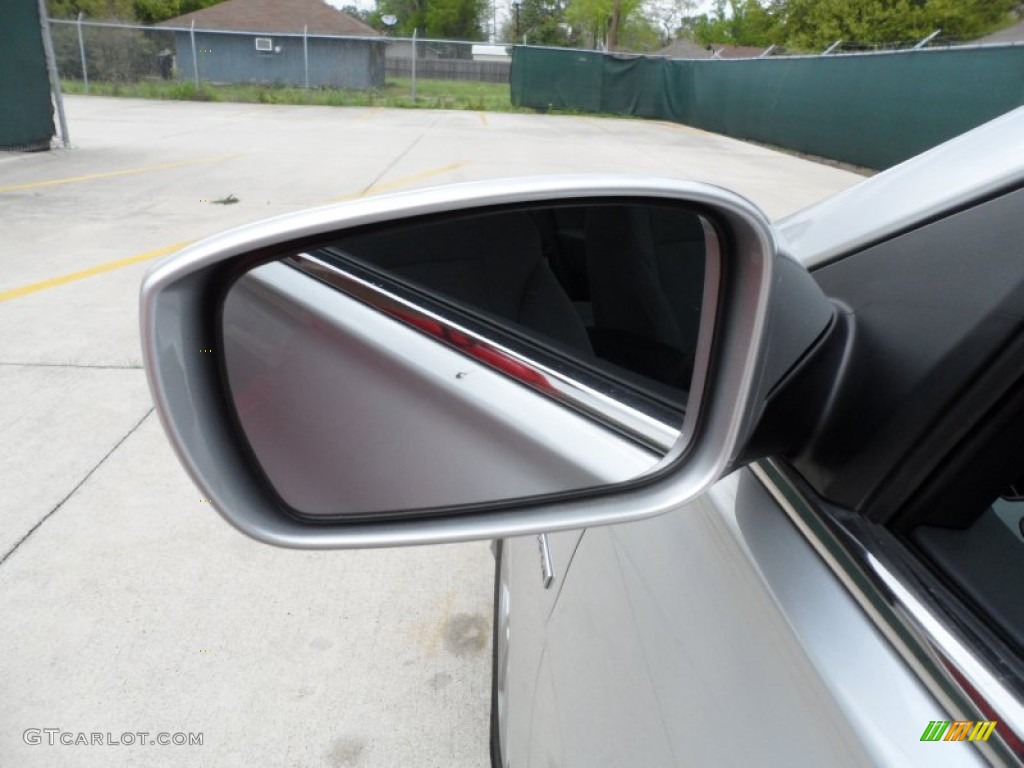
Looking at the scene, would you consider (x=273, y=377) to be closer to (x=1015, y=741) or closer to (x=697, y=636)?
(x=697, y=636)

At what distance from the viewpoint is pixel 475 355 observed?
1542 millimetres

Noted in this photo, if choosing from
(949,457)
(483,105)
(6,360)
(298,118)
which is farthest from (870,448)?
(483,105)

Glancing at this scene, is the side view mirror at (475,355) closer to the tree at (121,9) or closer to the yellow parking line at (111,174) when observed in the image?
the yellow parking line at (111,174)

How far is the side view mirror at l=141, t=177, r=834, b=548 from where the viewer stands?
89 centimetres

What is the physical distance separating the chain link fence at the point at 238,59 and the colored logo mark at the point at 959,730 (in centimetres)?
3018

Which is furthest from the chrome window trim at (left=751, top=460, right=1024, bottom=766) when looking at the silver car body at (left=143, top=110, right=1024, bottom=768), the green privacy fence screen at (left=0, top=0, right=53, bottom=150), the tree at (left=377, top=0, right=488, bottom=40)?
the tree at (left=377, top=0, right=488, bottom=40)

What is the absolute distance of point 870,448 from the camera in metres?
0.89

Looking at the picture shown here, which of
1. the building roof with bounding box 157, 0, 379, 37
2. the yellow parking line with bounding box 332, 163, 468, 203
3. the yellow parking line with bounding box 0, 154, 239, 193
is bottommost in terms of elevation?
the yellow parking line with bounding box 0, 154, 239, 193

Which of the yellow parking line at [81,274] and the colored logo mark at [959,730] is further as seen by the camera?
the yellow parking line at [81,274]

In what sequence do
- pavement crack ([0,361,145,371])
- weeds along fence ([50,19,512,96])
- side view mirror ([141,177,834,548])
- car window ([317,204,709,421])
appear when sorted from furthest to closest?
weeds along fence ([50,19,512,96])
pavement crack ([0,361,145,371])
car window ([317,204,709,421])
side view mirror ([141,177,834,548])

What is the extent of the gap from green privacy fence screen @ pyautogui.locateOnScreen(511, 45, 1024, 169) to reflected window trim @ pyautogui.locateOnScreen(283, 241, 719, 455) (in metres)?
13.9

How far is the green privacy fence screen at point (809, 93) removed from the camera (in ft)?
45.8

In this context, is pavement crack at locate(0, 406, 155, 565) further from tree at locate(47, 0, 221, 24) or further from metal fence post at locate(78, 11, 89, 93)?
tree at locate(47, 0, 221, 24)

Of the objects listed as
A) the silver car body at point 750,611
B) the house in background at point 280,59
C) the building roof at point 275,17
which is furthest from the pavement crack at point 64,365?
the building roof at point 275,17
